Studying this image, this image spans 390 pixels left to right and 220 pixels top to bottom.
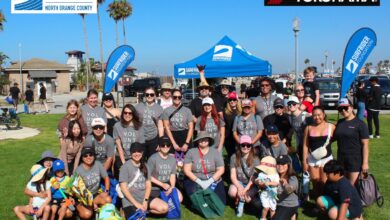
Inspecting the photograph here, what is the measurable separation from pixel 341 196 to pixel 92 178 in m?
3.28

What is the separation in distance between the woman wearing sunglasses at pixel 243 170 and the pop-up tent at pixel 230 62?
8.05 m

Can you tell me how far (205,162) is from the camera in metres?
6.08

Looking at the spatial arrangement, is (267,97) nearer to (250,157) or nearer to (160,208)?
(250,157)

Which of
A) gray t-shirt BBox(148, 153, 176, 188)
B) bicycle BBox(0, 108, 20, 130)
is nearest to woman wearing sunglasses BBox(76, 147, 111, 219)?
gray t-shirt BBox(148, 153, 176, 188)

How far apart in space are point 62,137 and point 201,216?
2.47 m

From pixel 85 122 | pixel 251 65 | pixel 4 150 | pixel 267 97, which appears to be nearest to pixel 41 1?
pixel 4 150

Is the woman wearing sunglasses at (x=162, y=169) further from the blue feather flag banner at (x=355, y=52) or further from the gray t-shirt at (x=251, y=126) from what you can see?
the blue feather flag banner at (x=355, y=52)

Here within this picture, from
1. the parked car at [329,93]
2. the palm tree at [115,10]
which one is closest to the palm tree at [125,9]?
the palm tree at [115,10]

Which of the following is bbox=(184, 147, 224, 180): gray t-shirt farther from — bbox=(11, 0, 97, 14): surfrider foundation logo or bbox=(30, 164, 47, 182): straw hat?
bbox=(11, 0, 97, 14): surfrider foundation logo

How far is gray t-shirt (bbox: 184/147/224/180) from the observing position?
20.0 ft

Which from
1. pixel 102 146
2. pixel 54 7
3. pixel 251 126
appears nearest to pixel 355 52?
pixel 251 126

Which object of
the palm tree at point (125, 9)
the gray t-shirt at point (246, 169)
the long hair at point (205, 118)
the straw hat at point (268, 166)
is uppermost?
the palm tree at point (125, 9)

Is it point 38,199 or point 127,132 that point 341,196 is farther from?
point 38,199

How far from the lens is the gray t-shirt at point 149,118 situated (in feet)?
22.5
